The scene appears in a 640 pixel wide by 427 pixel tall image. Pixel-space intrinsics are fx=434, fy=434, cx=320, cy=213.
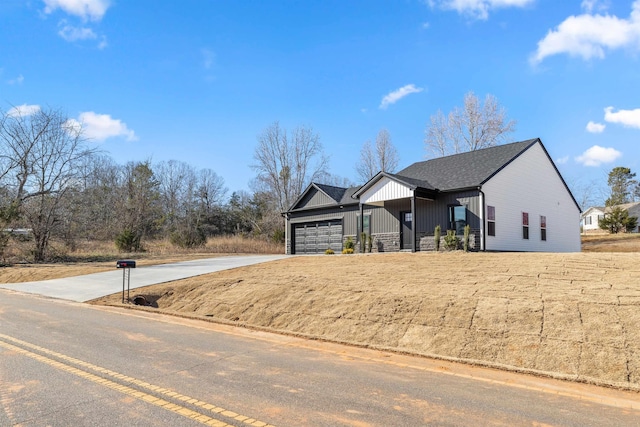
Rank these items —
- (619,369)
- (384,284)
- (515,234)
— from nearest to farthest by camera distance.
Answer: (619,369) < (384,284) < (515,234)

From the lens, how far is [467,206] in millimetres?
17938

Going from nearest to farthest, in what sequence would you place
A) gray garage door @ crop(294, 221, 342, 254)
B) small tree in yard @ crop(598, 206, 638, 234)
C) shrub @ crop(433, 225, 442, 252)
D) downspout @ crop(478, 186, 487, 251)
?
downspout @ crop(478, 186, 487, 251)
shrub @ crop(433, 225, 442, 252)
gray garage door @ crop(294, 221, 342, 254)
small tree in yard @ crop(598, 206, 638, 234)

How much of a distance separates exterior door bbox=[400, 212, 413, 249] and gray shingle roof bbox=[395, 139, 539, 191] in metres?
1.83

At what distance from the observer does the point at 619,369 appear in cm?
536

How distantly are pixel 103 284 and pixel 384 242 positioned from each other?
Result: 1236 centimetres

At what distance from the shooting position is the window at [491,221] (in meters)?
17.8

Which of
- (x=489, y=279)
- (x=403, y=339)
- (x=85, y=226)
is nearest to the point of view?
(x=403, y=339)

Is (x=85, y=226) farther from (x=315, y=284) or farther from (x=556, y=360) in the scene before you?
(x=556, y=360)

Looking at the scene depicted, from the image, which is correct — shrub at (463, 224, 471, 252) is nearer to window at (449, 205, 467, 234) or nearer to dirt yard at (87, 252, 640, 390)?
window at (449, 205, 467, 234)

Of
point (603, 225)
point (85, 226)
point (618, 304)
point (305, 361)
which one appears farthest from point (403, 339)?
point (603, 225)

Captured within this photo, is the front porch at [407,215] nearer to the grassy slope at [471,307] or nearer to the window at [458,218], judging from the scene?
the window at [458,218]

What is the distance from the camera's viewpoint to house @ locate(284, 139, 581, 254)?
18062 millimetres

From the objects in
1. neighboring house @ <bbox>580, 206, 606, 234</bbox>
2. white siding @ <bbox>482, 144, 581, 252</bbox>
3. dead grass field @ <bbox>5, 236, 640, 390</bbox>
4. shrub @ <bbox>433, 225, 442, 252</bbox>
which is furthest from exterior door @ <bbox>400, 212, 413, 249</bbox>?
neighboring house @ <bbox>580, 206, 606, 234</bbox>

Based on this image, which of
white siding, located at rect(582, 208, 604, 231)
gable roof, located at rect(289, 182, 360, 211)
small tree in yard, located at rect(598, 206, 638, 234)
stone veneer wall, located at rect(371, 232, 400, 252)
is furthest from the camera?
white siding, located at rect(582, 208, 604, 231)
